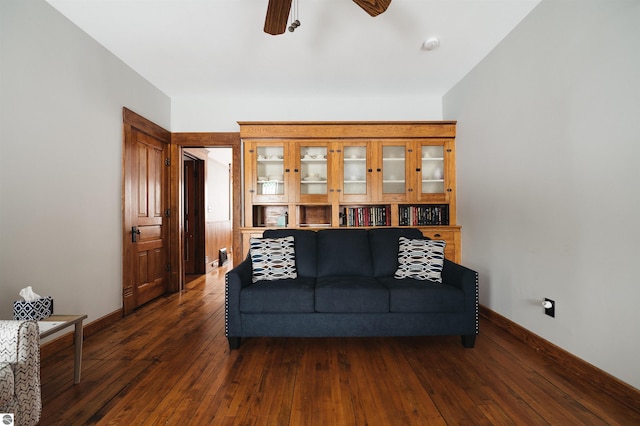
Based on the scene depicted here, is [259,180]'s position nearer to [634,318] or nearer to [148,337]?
[148,337]

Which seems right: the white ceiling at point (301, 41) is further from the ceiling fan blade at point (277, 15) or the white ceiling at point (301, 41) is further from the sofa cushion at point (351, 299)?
the sofa cushion at point (351, 299)

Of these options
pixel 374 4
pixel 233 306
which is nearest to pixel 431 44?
pixel 374 4

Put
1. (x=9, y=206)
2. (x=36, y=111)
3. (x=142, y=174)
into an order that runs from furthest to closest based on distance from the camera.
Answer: (x=142, y=174) < (x=36, y=111) < (x=9, y=206)

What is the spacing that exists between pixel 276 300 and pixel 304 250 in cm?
69

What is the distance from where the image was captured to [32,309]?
1.78 meters

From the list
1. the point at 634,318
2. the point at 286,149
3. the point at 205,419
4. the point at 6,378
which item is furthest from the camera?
the point at 286,149

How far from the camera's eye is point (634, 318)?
1646 millimetres

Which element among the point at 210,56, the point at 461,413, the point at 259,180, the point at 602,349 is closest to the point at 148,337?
the point at 259,180

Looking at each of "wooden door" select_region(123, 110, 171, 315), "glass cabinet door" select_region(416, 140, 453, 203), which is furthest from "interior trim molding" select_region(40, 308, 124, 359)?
"glass cabinet door" select_region(416, 140, 453, 203)

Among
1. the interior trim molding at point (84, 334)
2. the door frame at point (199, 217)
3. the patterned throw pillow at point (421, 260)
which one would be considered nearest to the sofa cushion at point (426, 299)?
the patterned throw pillow at point (421, 260)

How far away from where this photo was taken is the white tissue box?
1.76 meters

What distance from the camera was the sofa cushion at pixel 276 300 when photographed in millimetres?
2322

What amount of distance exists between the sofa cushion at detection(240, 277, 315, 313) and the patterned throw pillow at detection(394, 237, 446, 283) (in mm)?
931

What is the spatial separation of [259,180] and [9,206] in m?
2.36
